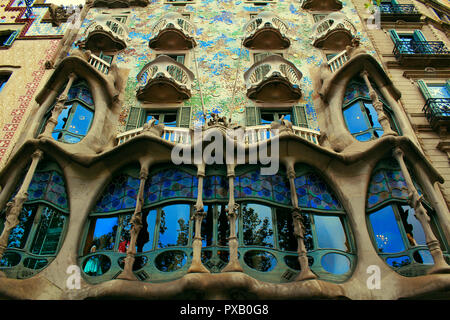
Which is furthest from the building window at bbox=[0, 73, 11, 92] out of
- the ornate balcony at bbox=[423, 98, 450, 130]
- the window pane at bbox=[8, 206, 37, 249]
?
the ornate balcony at bbox=[423, 98, 450, 130]

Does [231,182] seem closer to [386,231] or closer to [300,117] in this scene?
[386,231]

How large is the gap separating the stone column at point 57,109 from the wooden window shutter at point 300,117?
779 centimetres

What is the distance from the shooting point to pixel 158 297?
8.20 meters

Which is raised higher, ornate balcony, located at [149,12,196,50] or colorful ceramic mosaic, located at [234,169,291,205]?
ornate balcony, located at [149,12,196,50]

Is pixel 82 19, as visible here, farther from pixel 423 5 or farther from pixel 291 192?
pixel 423 5

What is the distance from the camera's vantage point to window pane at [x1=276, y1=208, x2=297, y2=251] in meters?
9.53

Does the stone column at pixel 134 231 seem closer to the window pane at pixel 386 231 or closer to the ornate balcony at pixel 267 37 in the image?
the window pane at pixel 386 231

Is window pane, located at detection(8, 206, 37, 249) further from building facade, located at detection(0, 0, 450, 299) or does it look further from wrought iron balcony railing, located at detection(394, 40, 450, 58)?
wrought iron balcony railing, located at detection(394, 40, 450, 58)

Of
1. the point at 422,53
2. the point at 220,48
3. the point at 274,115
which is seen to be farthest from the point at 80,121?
the point at 422,53

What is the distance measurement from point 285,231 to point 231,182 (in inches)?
75.3

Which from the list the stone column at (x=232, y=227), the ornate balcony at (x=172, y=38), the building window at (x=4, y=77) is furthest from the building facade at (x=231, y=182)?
the ornate balcony at (x=172, y=38)

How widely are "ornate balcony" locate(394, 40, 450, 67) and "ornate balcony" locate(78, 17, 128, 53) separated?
11.8 metres

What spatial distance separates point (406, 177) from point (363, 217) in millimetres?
1524
